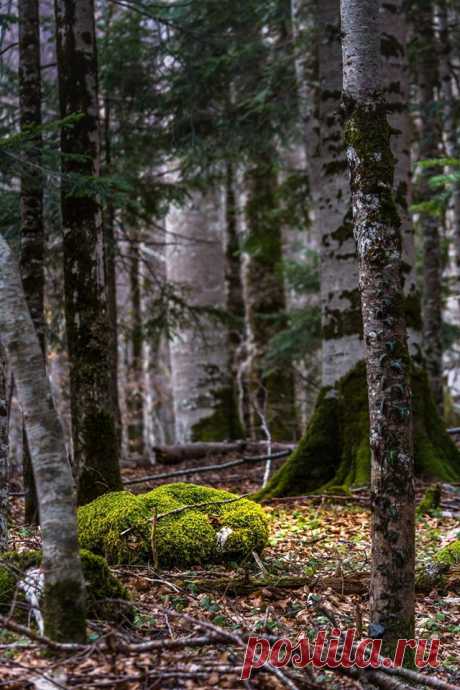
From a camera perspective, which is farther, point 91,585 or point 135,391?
point 135,391

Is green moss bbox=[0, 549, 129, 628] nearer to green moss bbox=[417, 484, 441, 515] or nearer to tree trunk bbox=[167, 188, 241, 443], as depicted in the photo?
green moss bbox=[417, 484, 441, 515]

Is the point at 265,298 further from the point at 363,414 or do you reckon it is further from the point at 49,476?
the point at 49,476

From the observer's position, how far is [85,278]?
688cm

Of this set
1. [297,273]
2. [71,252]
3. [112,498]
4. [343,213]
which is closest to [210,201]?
[297,273]

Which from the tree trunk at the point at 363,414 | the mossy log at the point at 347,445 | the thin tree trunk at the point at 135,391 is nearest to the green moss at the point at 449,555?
the mossy log at the point at 347,445

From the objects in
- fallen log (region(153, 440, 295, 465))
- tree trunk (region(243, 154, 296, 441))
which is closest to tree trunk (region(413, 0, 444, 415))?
tree trunk (region(243, 154, 296, 441))

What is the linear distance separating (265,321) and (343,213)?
679cm

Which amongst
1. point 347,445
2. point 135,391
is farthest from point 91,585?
point 135,391

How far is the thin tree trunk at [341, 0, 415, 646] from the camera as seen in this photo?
3.81m

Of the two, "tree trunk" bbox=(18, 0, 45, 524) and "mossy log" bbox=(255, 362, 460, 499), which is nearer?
"tree trunk" bbox=(18, 0, 45, 524)

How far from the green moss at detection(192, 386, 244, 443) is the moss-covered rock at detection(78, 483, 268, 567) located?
7.91m

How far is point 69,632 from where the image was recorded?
3.55m

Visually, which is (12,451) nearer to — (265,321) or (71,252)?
(265,321)

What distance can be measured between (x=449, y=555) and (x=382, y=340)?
2.86 meters
